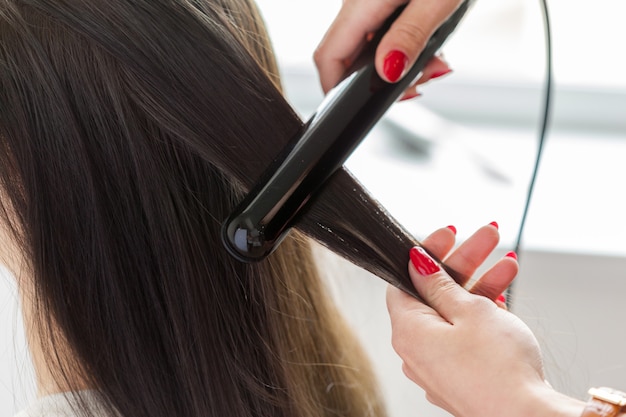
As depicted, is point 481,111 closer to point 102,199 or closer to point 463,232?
point 463,232

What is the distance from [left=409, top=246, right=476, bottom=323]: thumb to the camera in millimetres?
544

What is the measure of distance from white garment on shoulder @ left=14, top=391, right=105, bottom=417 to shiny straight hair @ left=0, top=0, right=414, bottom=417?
0.01m

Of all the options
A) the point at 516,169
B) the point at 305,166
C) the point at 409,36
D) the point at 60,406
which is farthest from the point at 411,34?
the point at 516,169

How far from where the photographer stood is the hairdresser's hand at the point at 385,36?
0.52m

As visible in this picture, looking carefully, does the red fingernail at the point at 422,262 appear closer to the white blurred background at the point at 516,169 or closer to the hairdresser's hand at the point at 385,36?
the hairdresser's hand at the point at 385,36

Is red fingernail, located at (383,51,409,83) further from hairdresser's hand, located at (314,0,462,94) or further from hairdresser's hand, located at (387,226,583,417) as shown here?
hairdresser's hand, located at (387,226,583,417)

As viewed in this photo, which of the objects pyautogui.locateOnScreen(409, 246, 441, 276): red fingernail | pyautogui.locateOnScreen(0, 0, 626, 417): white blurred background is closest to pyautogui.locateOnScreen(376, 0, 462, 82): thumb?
pyautogui.locateOnScreen(409, 246, 441, 276): red fingernail

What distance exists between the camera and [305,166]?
496mm

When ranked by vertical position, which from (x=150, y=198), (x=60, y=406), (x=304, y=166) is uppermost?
(x=304, y=166)

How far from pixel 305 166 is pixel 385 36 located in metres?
0.12

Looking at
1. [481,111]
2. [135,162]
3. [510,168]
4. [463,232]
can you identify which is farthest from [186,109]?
[481,111]

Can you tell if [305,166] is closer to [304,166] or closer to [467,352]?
[304,166]

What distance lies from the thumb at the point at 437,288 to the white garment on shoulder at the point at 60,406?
0.97 feet

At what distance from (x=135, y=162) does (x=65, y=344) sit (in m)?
0.18
